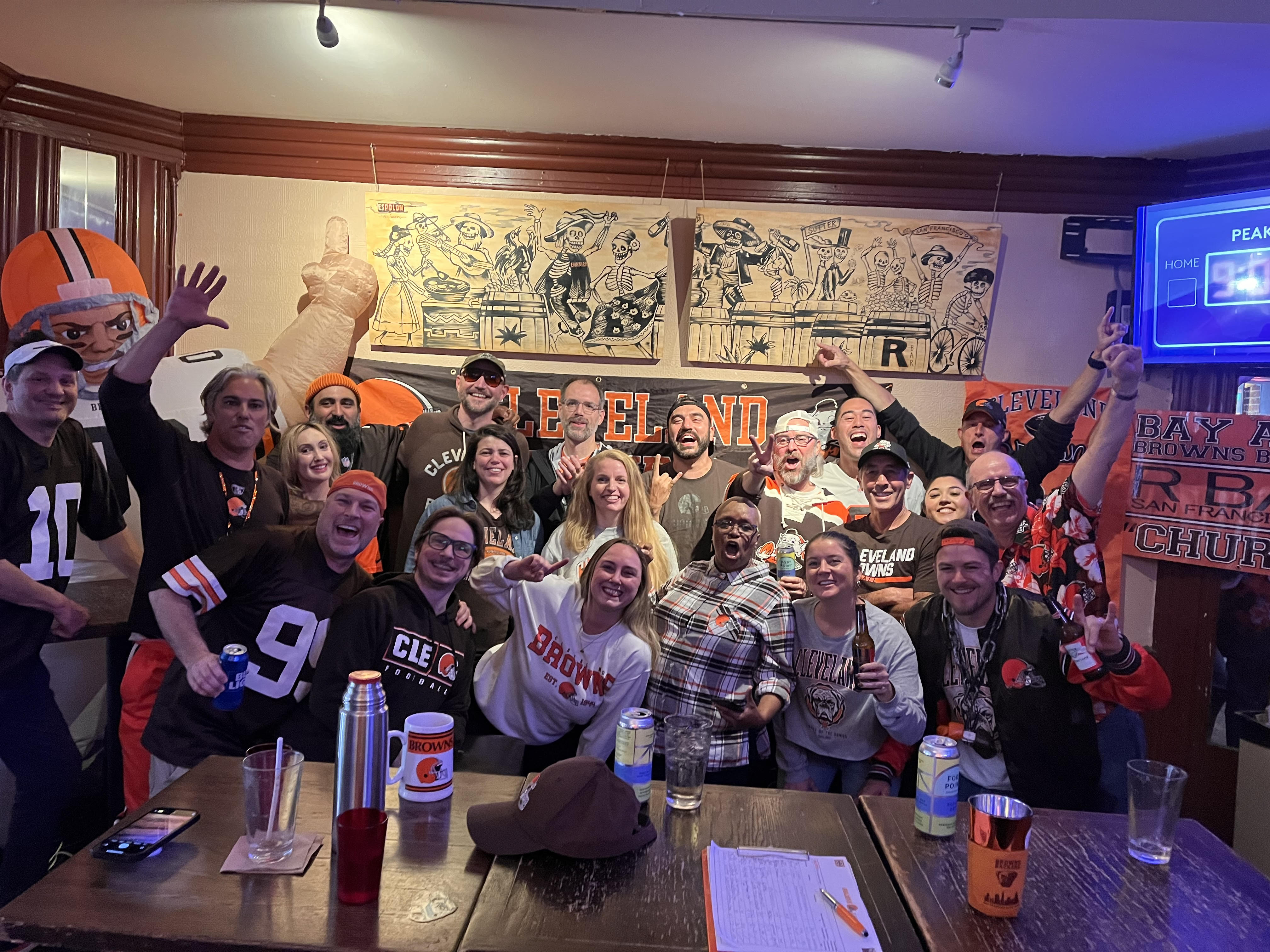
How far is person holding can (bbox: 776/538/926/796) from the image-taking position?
273 centimetres

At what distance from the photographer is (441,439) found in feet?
12.3

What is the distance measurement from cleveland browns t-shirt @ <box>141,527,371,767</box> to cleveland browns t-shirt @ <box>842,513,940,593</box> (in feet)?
6.24

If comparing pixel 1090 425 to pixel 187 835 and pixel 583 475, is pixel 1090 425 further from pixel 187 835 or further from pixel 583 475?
pixel 187 835

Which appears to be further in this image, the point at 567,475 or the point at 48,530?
the point at 567,475

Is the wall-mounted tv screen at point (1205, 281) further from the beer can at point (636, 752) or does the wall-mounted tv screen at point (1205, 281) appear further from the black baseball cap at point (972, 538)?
the beer can at point (636, 752)

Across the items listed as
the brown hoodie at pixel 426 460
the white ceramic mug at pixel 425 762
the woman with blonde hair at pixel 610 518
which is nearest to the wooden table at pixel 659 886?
the white ceramic mug at pixel 425 762

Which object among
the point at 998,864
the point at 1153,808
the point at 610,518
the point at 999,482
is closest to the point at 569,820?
the point at 998,864

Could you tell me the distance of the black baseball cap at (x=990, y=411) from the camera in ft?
12.7

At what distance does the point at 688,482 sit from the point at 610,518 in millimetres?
550

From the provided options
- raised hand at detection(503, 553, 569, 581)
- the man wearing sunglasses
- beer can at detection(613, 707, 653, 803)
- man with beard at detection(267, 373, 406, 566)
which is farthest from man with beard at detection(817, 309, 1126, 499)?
beer can at detection(613, 707, 653, 803)

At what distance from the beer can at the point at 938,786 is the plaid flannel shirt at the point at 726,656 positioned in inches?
40.3

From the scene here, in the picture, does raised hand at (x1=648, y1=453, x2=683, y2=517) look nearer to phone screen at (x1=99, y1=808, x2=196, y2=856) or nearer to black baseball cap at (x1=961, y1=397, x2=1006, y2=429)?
black baseball cap at (x1=961, y1=397, x2=1006, y2=429)

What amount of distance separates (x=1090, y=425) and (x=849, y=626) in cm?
191

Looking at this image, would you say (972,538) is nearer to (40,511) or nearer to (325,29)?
(325,29)
